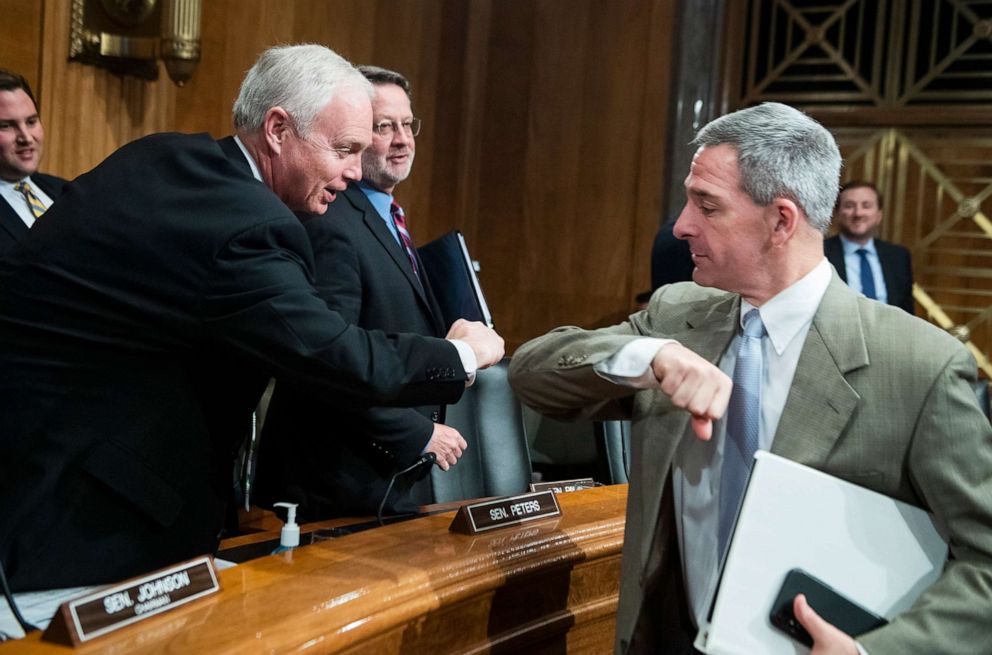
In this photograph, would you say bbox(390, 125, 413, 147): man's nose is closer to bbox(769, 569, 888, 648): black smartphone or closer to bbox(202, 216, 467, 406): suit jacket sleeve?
bbox(202, 216, 467, 406): suit jacket sleeve

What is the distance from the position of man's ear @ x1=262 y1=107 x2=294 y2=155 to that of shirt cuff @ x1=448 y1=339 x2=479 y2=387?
0.45 meters

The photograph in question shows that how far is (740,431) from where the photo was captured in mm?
1603

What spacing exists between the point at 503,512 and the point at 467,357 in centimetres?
28

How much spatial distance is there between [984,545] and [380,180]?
5.59 ft

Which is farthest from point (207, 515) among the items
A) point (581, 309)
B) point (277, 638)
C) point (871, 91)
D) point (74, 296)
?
point (871, 91)

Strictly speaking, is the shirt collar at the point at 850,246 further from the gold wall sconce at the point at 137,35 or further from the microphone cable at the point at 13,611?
the microphone cable at the point at 13,611

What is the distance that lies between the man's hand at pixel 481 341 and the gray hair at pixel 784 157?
22.5 inches

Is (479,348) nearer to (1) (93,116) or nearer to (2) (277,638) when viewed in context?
(2) (277,638)

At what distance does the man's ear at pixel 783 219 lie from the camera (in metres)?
1.61

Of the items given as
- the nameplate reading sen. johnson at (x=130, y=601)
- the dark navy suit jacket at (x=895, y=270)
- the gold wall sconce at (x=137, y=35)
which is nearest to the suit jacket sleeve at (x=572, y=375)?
the nameplate reading sen. johnson at (x=130, y=601)

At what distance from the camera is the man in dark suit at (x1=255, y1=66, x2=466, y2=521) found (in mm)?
2311

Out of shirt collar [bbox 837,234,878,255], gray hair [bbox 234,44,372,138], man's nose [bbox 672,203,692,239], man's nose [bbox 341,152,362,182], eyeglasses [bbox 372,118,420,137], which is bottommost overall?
shirt collar [bbox 837,234,878,255]

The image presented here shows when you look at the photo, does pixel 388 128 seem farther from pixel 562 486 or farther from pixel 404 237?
pixel 562 486

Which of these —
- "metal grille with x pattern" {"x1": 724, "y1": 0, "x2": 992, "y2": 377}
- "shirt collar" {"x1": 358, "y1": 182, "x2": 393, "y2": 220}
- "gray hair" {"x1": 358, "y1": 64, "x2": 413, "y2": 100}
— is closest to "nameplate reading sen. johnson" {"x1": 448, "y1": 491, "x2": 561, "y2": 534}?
"shirt collar" {"x1": 358, "y1": 182, "x2": 393, "y2": 220}
